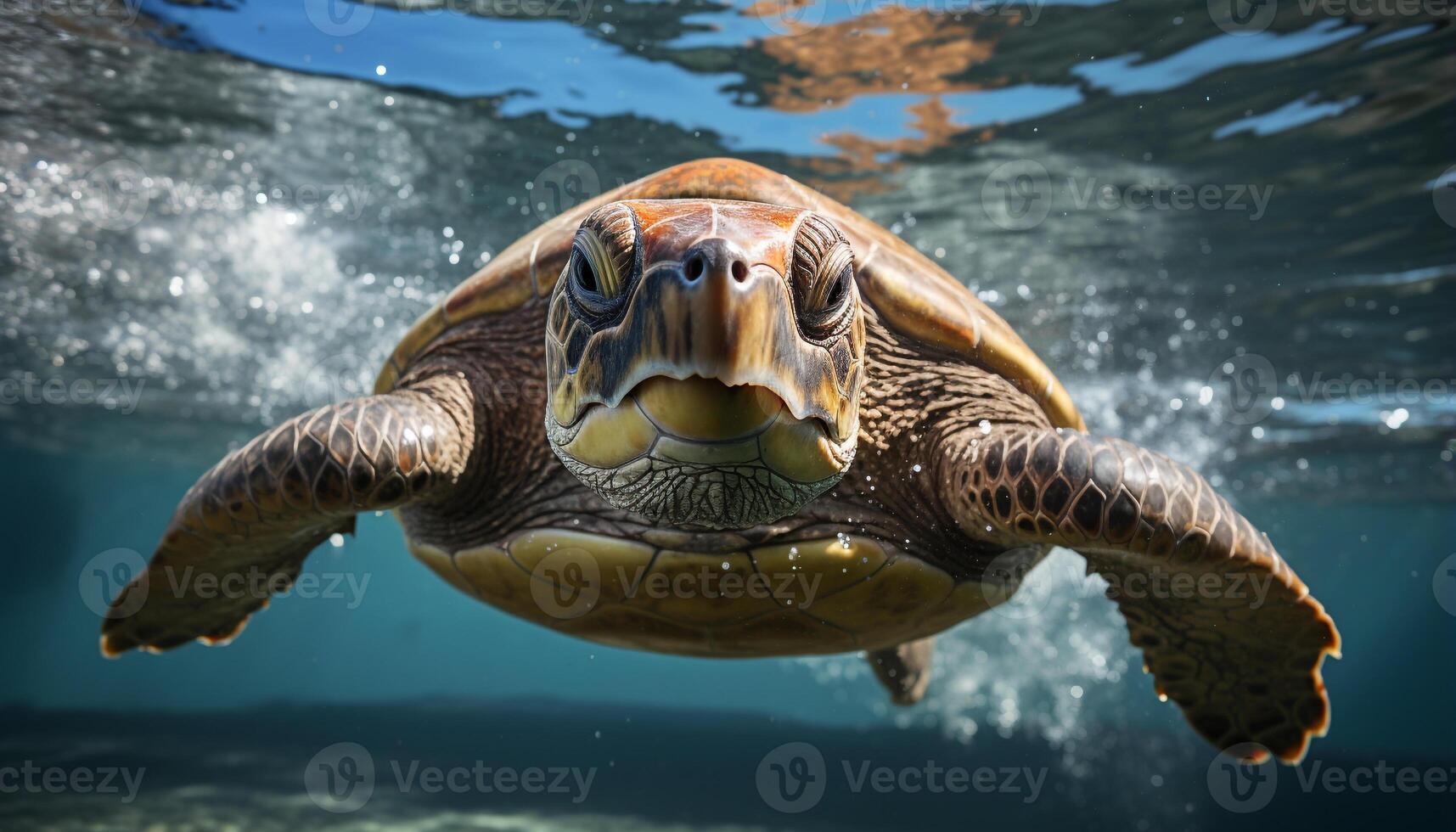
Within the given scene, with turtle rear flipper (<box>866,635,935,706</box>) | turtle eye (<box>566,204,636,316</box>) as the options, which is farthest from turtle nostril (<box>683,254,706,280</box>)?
turtle rear flipper (<box>866,635,935,706</box>)

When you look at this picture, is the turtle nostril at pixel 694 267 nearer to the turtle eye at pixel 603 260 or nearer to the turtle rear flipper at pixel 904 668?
Result: the turtle eye at pixel 603 260

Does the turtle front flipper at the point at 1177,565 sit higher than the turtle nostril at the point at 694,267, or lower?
lower

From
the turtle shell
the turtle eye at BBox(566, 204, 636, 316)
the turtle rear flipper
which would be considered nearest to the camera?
the turtle eye at BBox(566, 204, 636, 316)

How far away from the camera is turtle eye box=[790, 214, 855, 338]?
216cm

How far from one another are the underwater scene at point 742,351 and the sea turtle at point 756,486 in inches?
0.8

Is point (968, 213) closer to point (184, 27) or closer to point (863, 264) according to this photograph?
point (863, 264)

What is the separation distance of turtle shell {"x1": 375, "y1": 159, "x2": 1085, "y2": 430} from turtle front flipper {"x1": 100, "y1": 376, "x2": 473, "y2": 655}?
0.53 m

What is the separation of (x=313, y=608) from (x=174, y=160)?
221 ft

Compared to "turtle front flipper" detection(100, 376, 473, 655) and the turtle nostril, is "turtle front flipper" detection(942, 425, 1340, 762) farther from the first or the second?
"turtle front flipper" detection(100, 376, 473, 655)

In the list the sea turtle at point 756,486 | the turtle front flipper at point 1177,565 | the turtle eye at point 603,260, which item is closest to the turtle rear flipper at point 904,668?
the sea turtle at point 756,486

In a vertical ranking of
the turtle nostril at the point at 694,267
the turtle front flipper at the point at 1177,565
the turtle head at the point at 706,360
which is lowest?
the turtle front flipper at the point at 1177,565

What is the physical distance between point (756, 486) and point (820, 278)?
0.59 meters

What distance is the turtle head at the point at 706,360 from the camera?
6.15 feet

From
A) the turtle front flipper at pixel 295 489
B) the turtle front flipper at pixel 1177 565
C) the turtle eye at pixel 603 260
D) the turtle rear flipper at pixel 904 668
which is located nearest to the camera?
the turtle eye at pixel 603 260
